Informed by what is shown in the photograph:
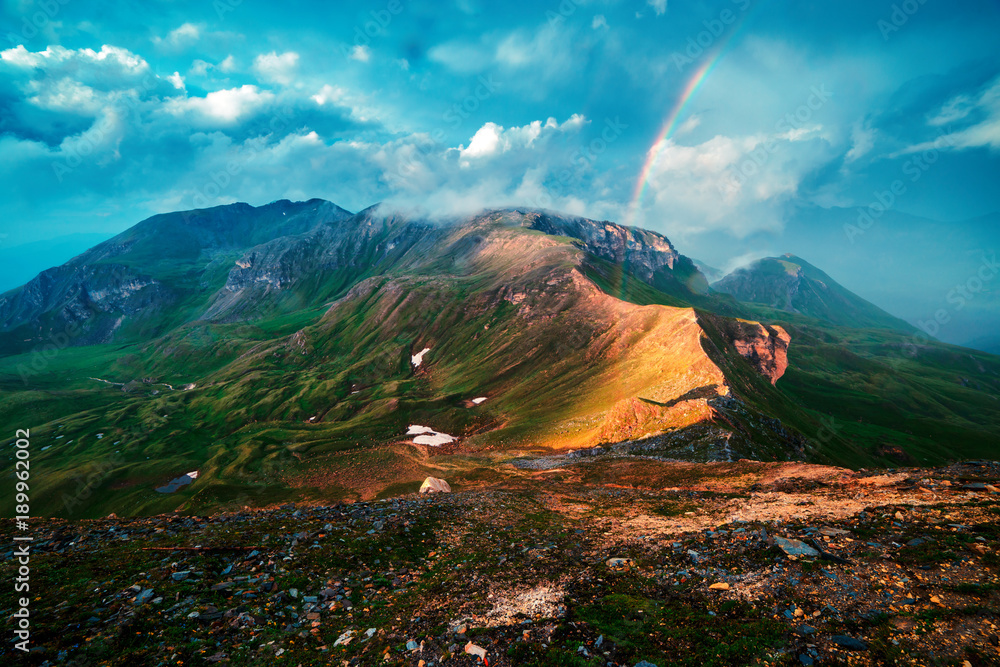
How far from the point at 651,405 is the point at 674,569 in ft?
222

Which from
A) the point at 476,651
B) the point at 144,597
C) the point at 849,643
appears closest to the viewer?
the point at 849,643

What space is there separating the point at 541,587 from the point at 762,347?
16246cm

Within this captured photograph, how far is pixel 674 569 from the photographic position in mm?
17719

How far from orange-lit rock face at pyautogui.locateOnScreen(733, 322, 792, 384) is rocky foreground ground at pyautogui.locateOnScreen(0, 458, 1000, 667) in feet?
423

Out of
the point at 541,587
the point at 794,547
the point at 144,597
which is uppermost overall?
the point at 794,547

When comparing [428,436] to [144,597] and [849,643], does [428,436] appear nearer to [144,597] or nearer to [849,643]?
[144,597]

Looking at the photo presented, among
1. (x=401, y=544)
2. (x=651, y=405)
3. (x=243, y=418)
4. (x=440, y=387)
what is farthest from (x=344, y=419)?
(x=401, y=544)

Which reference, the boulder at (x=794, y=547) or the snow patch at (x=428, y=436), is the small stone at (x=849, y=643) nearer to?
the boulder at (x=794, y=547)

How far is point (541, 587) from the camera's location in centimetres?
1777

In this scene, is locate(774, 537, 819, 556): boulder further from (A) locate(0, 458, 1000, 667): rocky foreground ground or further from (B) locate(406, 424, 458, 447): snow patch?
(B) locate(406, 424, 458, 447): snow patch

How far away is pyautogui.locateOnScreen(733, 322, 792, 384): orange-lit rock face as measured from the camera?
142 m

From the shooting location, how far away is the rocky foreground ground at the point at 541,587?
11797 mm

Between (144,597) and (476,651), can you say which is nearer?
(476,651)

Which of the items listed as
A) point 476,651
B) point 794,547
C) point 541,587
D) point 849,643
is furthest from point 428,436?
point 849,643
